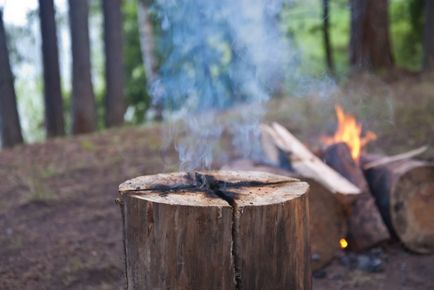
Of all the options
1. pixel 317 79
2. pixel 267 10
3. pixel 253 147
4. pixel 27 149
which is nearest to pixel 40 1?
pixel 27 149

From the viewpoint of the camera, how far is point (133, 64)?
20.1 metres

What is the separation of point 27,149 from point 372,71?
21.2ft

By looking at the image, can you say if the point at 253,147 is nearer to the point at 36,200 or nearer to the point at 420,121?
the point at 36,200

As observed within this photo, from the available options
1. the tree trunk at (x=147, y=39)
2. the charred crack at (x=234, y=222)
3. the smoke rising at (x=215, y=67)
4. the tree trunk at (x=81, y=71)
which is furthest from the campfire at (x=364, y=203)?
the tree trunk at (x=147, y=39)

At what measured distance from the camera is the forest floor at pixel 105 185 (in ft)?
13.0

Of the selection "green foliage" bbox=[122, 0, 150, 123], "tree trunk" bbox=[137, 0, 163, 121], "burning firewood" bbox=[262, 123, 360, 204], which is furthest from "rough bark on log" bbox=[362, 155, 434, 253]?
"green foliage" bbox=[122, 0, 150, 123]

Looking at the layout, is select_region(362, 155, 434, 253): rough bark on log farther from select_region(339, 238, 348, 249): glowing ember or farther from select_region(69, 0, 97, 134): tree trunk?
select_region(69, 0, 97, 134): tree trunk

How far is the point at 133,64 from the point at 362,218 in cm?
1681

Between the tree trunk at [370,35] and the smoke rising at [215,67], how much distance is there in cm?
142

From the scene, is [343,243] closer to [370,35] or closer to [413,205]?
[413,205]

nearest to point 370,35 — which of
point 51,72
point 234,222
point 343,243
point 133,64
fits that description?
point 51,72

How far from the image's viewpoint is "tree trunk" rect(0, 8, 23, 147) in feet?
30.1

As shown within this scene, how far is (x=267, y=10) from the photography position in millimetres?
8023

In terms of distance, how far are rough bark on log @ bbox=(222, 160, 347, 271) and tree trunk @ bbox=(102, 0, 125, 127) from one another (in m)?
8.28
